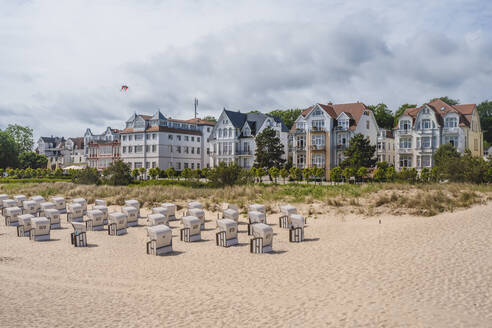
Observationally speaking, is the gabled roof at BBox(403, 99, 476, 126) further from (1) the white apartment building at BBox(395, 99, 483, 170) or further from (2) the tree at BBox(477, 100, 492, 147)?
(2) the tree at BBox(477, 100, 492, 147)

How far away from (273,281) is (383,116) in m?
78.2

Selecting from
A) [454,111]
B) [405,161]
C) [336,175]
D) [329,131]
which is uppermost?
[454,111]

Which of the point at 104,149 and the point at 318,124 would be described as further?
the point at 104,149

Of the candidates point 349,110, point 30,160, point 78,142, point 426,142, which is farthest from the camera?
point 78,142

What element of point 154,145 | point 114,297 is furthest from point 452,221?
point 154,145

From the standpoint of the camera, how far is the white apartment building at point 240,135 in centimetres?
6756

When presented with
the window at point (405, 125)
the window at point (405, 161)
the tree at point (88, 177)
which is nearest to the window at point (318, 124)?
the window at point (405, 125)

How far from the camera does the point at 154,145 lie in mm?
76938

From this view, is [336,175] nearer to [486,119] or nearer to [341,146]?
[341,146]

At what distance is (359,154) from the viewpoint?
5144 centimetres

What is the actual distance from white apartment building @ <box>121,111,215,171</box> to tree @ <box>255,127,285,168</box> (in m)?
23.0

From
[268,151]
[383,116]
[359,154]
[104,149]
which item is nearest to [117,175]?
[268,151]

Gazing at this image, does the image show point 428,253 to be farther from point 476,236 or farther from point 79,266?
point 79,266

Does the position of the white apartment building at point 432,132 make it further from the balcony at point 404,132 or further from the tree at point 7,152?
the tree at point 7,152
